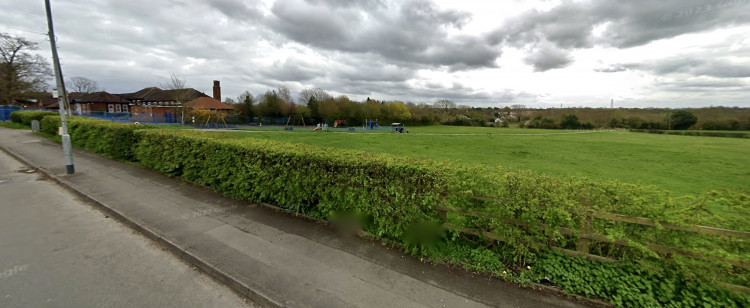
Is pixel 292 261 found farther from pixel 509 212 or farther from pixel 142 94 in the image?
pixel 142 94

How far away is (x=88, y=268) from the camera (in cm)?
346

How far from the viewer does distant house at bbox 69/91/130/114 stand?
51897 mm

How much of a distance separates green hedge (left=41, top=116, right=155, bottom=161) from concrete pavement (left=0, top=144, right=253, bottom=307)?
4.60 meters

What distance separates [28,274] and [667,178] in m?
18.4

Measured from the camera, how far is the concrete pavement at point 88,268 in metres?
2.93

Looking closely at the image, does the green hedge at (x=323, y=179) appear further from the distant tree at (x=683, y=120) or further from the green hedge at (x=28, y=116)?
the distant tree at (x=683, y=120)

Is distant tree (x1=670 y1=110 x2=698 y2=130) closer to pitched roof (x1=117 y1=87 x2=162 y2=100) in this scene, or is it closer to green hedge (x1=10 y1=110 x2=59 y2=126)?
green hedge (x1=10 y1=110 x2=59 y2=126)

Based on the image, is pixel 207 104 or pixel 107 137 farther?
pixel 207 104

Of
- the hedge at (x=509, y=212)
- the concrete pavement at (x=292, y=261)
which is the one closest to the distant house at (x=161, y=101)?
the concrete pavement at (x=292, y=261)

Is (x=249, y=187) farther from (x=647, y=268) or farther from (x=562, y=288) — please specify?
(x=647, y=268)

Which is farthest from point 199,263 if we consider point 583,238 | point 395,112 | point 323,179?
point 395,112

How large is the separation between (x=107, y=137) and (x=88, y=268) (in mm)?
9725

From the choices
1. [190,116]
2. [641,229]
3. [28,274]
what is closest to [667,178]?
[641,229]

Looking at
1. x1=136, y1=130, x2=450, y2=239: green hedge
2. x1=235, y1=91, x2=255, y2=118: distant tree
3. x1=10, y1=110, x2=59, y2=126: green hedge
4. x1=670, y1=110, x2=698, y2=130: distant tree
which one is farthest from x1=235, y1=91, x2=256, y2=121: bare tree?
x1=670, y1=110, x2=698, y2=130: distant tree
